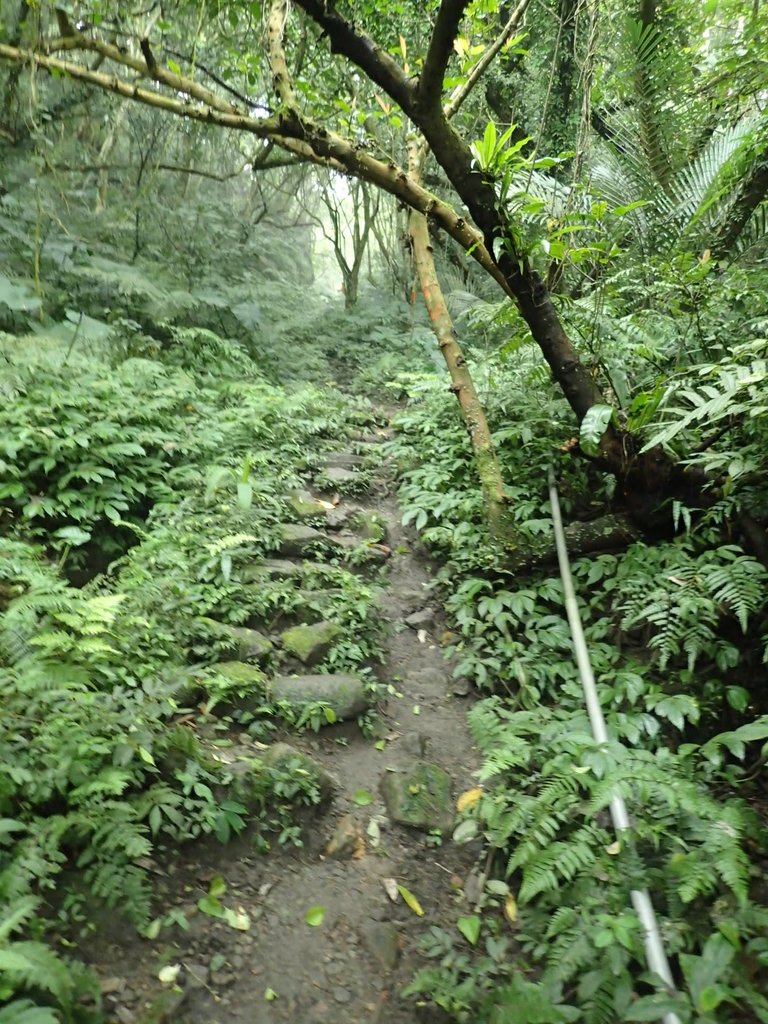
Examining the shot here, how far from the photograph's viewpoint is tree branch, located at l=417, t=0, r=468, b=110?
2.91 m

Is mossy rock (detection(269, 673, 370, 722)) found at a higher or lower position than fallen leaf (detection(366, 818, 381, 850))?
higher

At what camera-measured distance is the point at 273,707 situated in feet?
11.3

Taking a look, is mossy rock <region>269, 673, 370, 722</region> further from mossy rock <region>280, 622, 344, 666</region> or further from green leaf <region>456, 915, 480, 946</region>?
green leaf <region>456, 915, 480, 946</region>

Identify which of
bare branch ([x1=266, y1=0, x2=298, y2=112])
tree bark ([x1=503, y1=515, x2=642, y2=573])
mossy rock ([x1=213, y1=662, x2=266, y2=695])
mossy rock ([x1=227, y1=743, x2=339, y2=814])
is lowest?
mossy rock ([x1=227, y1=743, x2=339, y2=814])

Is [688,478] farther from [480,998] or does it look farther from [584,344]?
[480,998]

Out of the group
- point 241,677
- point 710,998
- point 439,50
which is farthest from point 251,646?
point 439,50

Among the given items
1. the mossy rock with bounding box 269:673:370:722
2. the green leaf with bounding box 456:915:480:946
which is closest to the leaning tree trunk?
the mossy rock with bounding box 269:673:370:722

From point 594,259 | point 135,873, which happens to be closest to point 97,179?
point 594,259

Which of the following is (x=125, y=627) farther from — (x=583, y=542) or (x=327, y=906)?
(x=583, y=542)

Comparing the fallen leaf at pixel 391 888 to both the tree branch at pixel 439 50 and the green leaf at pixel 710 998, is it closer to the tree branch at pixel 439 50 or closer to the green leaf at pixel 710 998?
the green leaf at pixel 710 998

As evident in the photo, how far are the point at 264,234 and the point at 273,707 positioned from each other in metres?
10.5

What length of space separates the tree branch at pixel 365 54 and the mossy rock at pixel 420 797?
144 inches

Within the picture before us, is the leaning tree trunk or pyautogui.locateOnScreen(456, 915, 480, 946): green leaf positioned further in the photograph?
the leaning tree trunk

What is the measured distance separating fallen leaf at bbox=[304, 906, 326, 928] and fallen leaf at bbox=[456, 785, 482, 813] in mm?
815
